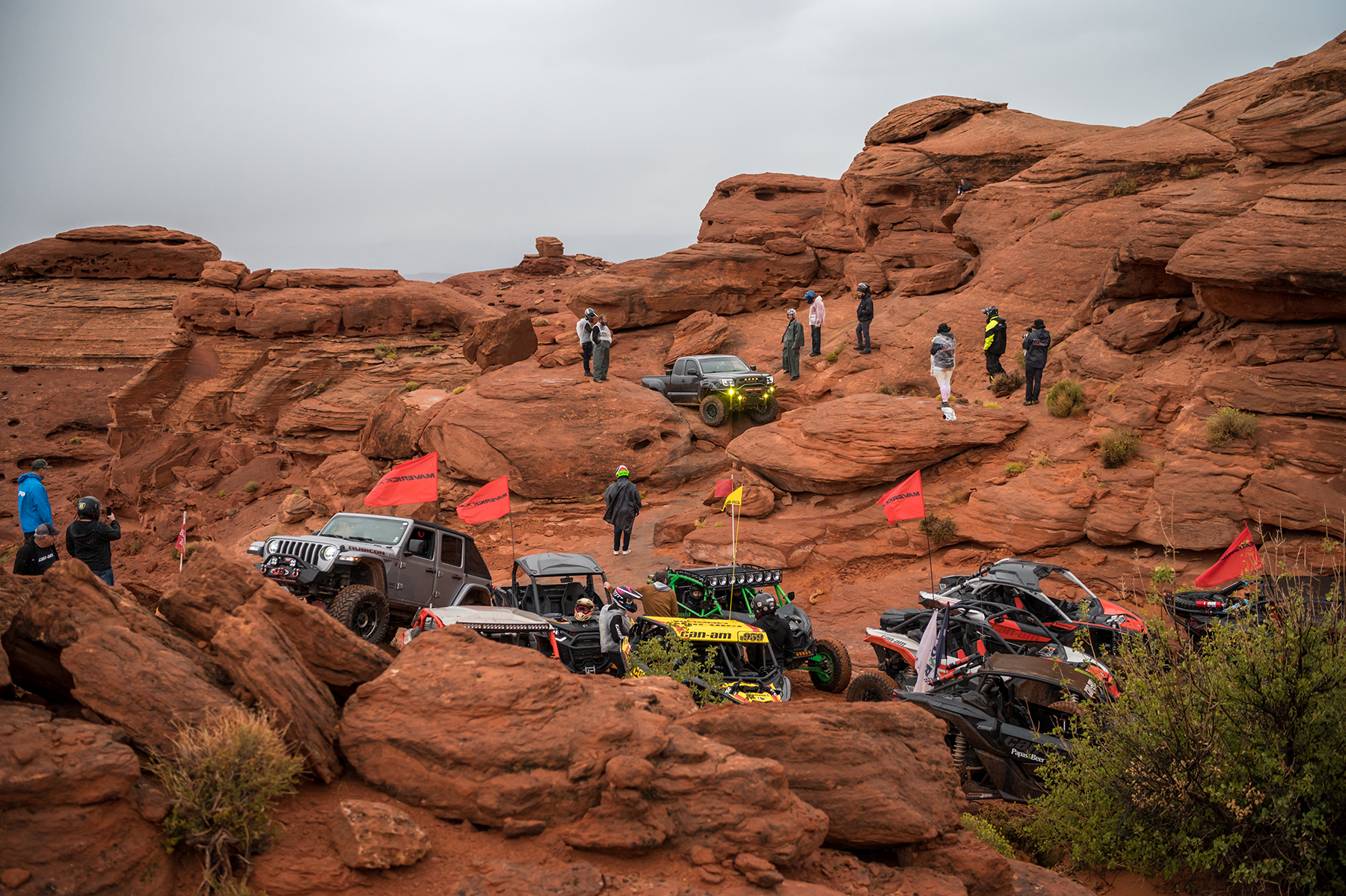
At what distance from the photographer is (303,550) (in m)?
11.2

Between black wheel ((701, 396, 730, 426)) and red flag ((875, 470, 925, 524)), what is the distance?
10.1m

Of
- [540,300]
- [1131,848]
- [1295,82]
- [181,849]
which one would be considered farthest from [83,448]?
[1295,82]

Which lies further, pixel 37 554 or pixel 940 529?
pixel 940 529

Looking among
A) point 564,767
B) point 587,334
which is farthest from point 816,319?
point 564,767

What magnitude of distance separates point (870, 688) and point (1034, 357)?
11723 mm

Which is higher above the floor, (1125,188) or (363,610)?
(1125,188)

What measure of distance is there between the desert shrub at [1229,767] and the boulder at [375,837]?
5.79 meters

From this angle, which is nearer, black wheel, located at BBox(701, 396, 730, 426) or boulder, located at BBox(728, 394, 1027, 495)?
boulder, located at BBox(728, 394, 1027, 495)

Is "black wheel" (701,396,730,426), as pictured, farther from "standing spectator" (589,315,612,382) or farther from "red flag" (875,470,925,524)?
"red flag" (875,470,925,524)

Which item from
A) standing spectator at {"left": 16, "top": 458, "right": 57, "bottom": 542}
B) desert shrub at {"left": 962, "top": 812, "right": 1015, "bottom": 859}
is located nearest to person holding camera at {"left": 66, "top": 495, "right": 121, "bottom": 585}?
standing spectator at {"left": 16, "top": 458, "right": 57, "bottom": 542}

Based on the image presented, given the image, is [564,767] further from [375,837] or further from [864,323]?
[864,323]

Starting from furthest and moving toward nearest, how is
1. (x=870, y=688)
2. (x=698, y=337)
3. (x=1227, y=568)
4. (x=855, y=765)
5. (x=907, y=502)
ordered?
1. (x=698, y=337)
2. (x=907, y=502)
3. (x=1227, y=568)
4. (x=870, y=688)
5. (x=855, y=765)

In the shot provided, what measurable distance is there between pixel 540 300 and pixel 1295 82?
38.2 m

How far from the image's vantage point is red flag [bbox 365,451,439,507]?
1484 centimetres
